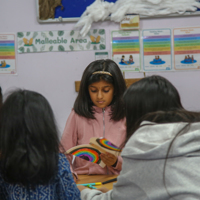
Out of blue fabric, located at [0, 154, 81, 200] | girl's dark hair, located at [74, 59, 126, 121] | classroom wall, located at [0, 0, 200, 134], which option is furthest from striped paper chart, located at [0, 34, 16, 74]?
blue fabric, located at [0, 154, 81, 200]

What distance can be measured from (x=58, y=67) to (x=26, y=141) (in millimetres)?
1333

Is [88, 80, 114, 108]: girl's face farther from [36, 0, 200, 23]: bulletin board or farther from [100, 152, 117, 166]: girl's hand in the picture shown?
[36, 0, 200, 23]: bulletin board

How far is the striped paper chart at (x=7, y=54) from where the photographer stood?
6.97ft

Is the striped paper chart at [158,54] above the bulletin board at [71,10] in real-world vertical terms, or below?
below

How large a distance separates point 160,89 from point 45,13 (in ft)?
4.48

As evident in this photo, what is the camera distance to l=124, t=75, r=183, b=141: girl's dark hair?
3.31 feet

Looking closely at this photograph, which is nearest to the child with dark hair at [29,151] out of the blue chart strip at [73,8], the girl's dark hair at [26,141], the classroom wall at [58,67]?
the girl's dark hair at [26,141]

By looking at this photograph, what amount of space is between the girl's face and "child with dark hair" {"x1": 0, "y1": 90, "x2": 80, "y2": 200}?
0.73 metres

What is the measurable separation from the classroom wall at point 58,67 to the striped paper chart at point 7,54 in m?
0.04

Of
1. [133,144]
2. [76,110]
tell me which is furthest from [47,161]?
[76,110]

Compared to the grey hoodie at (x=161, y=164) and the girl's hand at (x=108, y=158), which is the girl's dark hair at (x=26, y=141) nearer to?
the grey hoodie at (x=161, y=164)

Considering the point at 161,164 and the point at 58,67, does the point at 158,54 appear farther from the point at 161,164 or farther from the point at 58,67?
the point at 161,164

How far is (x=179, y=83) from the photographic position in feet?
6.87

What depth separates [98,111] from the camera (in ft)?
5.55
